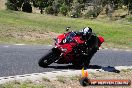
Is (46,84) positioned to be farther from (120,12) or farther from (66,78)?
(120,12)

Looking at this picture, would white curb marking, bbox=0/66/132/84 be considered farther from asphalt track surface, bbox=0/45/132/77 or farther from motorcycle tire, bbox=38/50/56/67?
motorcycle tire, bbox=38/50/56/67

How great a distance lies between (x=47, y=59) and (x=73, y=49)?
117 cm

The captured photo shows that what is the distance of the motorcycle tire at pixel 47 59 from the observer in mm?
14305

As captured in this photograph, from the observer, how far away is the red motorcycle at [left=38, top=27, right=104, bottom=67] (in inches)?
566

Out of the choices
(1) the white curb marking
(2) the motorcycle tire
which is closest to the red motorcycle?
(2) the motorcycle tire

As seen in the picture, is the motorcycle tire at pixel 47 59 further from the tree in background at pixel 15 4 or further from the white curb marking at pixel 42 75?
the tree in background at pixel 15 4

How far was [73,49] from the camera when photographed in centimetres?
1475

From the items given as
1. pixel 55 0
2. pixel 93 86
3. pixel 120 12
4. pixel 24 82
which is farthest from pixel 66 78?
pixel 55 0

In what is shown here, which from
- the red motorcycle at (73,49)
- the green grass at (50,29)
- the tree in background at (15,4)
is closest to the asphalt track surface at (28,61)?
the red motorcycle at (73,49)

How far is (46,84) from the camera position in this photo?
1208 cm

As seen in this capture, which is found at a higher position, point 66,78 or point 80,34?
point 80,34

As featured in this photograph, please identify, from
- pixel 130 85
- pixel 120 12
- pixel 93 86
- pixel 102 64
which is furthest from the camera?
pixel 120 12

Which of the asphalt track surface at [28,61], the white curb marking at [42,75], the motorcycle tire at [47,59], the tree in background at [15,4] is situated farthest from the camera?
the tree in background at [15,4]

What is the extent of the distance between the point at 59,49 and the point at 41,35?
13.7 m
